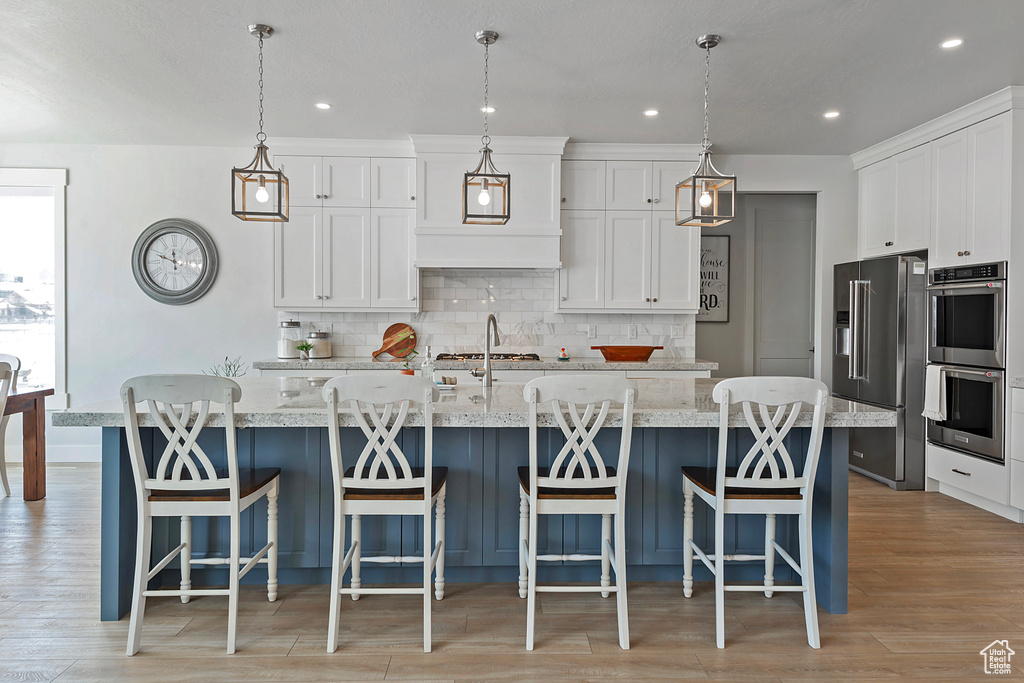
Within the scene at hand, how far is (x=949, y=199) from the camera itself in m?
3.97

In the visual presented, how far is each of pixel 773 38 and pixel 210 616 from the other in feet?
11.5

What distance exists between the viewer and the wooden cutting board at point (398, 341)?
4.86 metres

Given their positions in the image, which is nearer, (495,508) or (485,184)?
(495,508)

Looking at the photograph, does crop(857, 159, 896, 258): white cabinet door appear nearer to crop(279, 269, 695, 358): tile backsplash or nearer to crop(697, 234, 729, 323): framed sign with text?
crop(697, 234, 729, 323): framed sign with text

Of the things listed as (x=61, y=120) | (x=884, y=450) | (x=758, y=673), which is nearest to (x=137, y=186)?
(x=61, y=120)

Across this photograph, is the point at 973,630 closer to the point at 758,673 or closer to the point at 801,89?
the point at 758,673

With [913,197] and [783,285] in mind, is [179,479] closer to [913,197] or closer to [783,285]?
[913,197]

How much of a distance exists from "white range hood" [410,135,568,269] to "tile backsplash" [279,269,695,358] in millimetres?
418

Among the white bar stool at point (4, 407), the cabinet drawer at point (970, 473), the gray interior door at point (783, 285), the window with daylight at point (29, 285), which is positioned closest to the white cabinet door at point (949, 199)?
the cabinet drawer at point (970, 473)

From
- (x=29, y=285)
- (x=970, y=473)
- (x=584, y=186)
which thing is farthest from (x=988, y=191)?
(x=29, y=285)

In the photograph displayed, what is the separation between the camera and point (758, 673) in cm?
195

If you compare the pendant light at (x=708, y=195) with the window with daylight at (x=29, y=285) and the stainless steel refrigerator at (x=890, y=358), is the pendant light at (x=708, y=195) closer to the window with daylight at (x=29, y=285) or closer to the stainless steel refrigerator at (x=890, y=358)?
the stainless steel refrigerator at (x=890, y=358)

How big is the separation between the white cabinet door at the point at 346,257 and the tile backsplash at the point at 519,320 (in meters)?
0.50

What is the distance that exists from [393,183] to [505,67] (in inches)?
65.4
